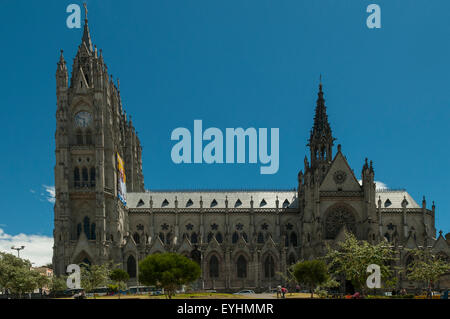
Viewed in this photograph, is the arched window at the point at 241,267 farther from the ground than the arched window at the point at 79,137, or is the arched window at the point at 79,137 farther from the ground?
the arched window at the point at 79,137

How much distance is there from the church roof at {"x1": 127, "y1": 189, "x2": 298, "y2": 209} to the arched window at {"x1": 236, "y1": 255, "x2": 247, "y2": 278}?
39.5 ft

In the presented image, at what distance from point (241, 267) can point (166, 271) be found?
39.6 metres

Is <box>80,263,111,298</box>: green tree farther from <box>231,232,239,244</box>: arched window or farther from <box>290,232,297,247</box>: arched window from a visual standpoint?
<box>290,232,297,247</box>: arched window

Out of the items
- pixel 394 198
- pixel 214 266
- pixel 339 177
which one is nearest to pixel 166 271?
pixel 214 266

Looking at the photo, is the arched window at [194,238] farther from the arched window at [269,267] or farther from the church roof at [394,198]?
the church roof at [394,198]

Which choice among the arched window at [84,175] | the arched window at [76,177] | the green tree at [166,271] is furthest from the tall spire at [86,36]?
the green tree at [166,271]

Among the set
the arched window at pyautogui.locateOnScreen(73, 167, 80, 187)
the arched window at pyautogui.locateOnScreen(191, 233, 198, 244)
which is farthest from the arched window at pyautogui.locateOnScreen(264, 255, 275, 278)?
the arched window at pyautogui.locateOnScreen(73, 167, 80, 187)

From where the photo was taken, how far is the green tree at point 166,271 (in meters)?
54.8

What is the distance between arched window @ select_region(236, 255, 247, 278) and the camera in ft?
302

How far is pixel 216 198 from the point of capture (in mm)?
104188

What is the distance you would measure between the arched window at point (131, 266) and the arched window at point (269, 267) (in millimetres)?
22070

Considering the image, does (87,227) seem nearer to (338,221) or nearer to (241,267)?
(241,267)
